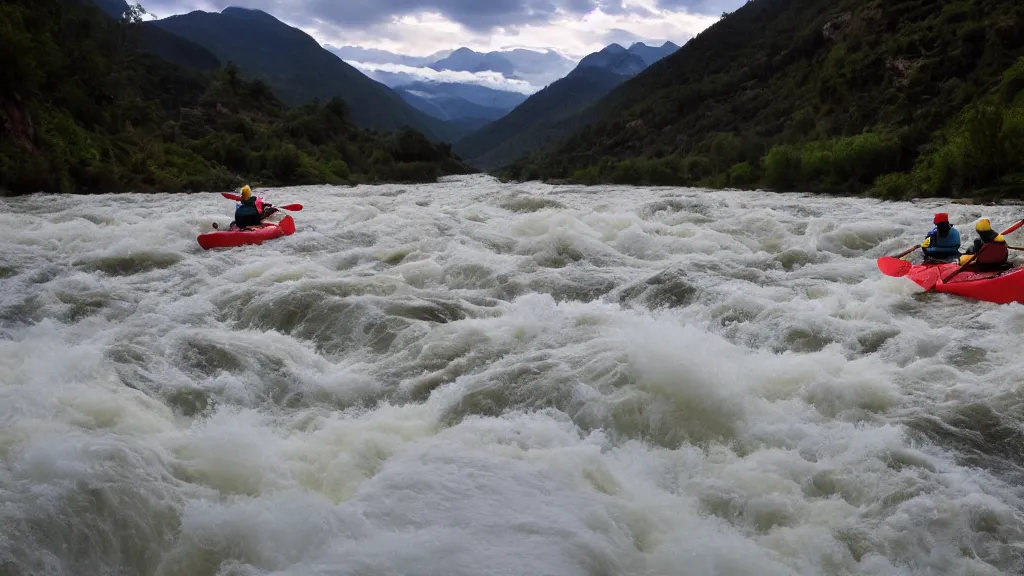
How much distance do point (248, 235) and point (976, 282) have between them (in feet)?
33.4

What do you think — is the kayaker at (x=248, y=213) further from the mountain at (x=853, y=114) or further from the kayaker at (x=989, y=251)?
the mountain at (x=853, y=114)

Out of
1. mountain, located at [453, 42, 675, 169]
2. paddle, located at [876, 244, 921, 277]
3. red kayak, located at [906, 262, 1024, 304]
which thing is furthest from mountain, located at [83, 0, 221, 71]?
red kayak, located at [906, 262, 1024, 304]

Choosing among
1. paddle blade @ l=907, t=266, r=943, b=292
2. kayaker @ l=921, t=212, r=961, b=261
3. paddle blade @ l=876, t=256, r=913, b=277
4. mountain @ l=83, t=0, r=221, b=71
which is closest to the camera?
paddle blade @ l=907, t=266, r=943, b=292

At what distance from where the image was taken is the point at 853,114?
35.1 meters

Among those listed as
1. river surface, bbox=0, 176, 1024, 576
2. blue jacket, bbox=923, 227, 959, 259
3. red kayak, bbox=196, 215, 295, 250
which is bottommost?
river surface, bbox=0, 176, 1024, 576

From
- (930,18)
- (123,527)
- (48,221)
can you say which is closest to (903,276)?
(123,527)

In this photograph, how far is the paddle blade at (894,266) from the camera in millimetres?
8734

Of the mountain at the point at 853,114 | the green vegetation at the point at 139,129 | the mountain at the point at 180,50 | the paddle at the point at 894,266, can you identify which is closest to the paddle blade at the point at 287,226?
the green vegetation at the point at 139,129

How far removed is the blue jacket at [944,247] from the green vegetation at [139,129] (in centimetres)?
1927

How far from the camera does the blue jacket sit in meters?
9.00

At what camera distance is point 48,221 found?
1234 centimetres

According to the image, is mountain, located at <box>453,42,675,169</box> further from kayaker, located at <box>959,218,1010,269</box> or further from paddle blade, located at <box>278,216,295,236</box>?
kayaker, located at <box>959,218,1010,269</box>

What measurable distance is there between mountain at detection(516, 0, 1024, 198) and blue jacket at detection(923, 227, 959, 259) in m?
10.4

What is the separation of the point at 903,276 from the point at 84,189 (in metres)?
20.2
